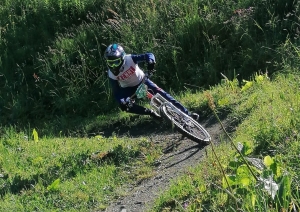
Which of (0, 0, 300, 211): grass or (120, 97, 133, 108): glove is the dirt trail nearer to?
(0, 0, 300, 211): grass

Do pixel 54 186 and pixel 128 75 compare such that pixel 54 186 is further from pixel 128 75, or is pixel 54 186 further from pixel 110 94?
pixel 110 94

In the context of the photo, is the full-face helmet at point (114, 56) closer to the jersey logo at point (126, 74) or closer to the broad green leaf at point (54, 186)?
the jersey logo at point (126, 74)

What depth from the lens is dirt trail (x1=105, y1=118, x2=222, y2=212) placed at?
20.6 ft

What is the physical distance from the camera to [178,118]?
761cm

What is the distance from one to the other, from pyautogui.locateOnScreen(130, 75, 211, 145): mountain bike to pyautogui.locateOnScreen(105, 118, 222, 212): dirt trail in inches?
6.5

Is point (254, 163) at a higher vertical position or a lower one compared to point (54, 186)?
higher

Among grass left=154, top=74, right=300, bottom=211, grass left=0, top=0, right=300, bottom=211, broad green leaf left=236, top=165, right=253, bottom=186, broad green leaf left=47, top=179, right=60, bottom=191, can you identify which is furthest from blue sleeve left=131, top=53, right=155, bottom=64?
broad green leaf left=236, top=165, right=253, bottom=186

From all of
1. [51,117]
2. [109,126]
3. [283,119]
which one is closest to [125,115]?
[109,126]

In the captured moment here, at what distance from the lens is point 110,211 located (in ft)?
20.8

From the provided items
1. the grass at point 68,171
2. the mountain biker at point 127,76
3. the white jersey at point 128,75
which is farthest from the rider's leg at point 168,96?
the grass at point 68,171

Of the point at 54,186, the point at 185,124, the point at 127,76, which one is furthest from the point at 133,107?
the point at 54,186

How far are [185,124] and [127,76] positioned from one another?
1254mm

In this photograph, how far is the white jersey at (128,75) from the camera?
26.7 ft

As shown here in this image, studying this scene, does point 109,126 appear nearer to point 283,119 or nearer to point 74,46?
point 74,46
